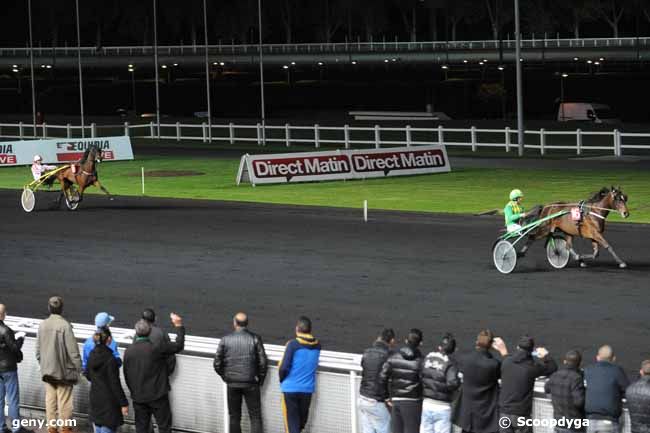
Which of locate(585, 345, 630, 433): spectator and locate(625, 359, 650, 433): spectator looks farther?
locate(585, 345, 630, 433): spectator

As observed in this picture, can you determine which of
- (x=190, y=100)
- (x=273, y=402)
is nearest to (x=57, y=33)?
(x=190, y=100)

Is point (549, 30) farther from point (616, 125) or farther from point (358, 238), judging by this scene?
point (358, 238)

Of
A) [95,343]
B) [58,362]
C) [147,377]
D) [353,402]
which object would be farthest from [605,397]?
[58,362]

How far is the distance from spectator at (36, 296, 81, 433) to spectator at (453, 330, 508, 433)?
14.1ft

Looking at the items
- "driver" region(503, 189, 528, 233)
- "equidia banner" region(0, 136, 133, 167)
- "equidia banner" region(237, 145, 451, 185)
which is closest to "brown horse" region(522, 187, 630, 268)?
"driver" region(503, 189, 528, 233)

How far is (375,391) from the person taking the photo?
1196 centimetres

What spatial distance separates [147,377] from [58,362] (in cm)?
124

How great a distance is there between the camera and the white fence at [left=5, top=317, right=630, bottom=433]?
12.6 metres

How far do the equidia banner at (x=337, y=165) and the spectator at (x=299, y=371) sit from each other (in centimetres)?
2699

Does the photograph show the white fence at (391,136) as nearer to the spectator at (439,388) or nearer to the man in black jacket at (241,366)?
the man in black jacket at (241,366)

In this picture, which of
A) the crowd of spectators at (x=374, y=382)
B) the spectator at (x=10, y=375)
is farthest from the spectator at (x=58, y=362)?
the spectator at (x=10, y=375)

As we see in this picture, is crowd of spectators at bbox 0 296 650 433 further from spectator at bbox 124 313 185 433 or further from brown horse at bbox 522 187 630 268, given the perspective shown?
brown horse at bbox 522 187 630 268

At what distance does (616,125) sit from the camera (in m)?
64.2

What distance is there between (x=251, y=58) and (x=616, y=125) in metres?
64.4
